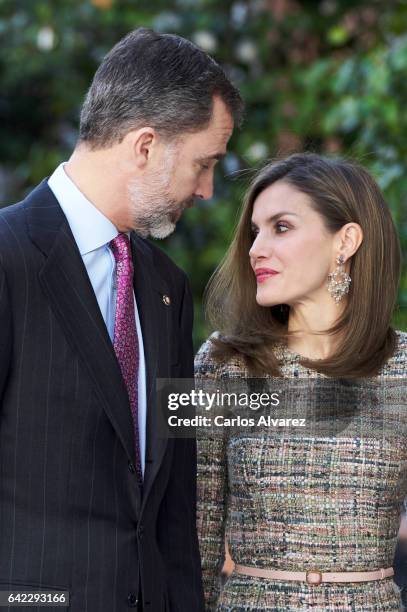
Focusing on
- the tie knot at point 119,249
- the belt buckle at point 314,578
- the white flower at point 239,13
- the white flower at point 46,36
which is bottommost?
the belt buckle at point 314,578

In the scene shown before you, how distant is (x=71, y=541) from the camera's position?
2408 millimetres

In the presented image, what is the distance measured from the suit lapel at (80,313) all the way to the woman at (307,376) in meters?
0.59

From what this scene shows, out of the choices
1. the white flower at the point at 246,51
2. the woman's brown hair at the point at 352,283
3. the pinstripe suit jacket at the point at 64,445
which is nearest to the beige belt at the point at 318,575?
the pinstripe suit jacket at the point at 64,445

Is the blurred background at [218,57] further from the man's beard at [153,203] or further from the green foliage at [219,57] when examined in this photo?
the man's beard at [153,203]

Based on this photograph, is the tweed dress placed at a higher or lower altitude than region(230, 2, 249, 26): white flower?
lower

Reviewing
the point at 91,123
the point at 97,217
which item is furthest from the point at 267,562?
the point at 91,123

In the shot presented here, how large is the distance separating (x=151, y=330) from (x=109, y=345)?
24 centimetres

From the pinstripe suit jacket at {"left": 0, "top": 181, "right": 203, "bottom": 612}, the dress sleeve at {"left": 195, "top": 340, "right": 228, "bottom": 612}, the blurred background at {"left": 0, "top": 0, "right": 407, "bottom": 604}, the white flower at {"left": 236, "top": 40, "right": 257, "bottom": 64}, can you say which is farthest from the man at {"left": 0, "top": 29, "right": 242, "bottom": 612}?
the white flower at {"left": 236, "top": 40, "right": 257, "bottom": 64}

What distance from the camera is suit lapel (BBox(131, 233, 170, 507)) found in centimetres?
256

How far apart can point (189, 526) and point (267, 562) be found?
0.26 meters

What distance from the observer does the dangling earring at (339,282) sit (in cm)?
314

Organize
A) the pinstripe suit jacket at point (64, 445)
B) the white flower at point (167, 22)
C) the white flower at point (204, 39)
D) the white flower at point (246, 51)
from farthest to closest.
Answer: the white flower at point (246, 51)
the white flower at point (204, 39)
the white flower at point (167, 22)
the pinstripe suit jacket at point (64, 445)

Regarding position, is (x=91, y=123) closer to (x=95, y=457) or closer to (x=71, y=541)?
(x=95, y=457)

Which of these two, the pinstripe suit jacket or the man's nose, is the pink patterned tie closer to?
the pinstripe suit jacket
